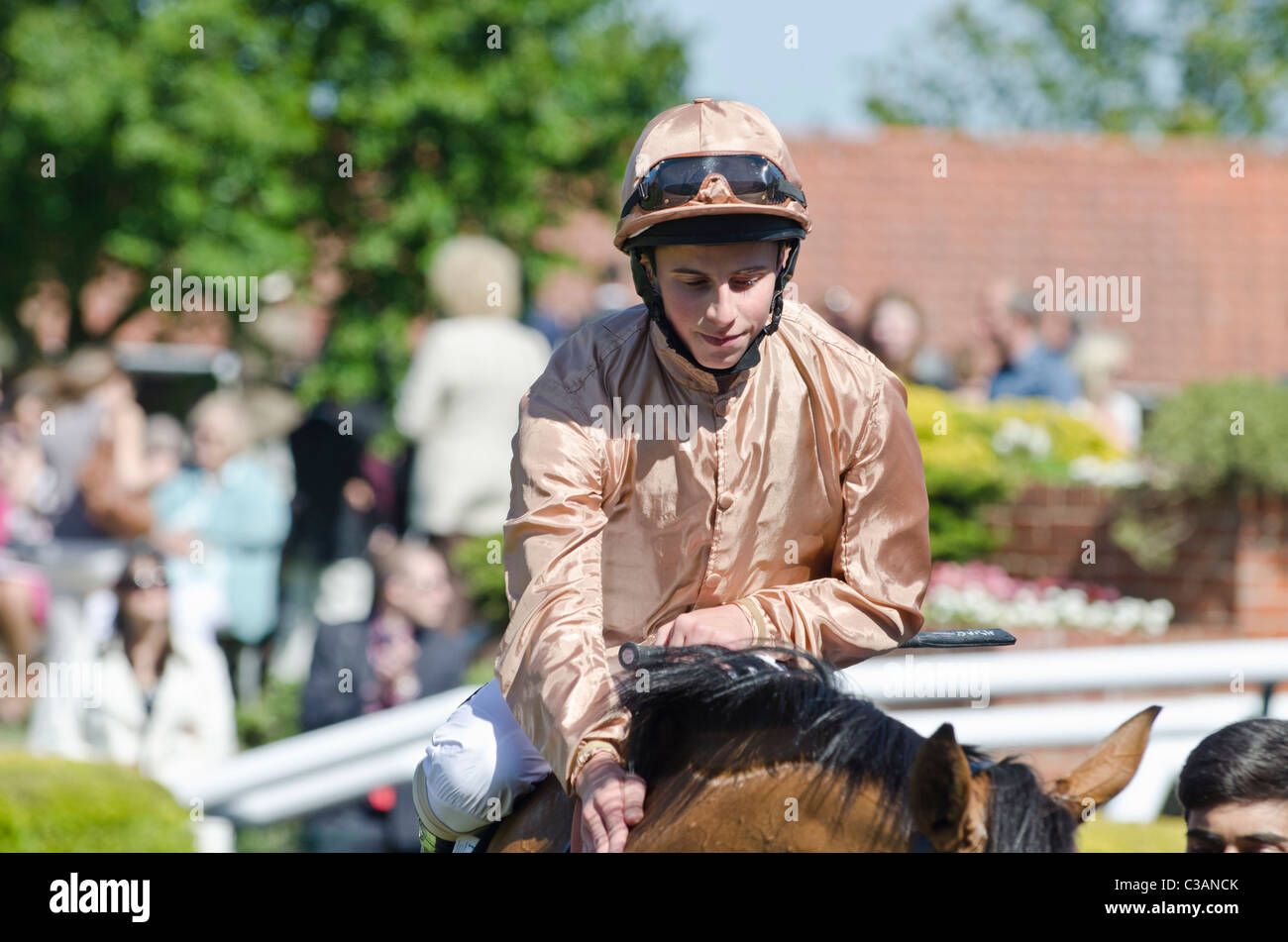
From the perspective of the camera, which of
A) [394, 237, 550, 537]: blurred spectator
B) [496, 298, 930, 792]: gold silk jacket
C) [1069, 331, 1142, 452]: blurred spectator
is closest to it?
[496, 298, 930, 792]: gold silk jacket

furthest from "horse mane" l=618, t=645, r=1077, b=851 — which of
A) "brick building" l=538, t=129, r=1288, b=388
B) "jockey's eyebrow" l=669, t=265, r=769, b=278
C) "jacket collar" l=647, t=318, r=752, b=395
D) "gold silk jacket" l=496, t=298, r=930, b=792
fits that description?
"brick building" l=538, t=129, r=1288, b=388

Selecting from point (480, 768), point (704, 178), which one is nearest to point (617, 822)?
point (480, 768)

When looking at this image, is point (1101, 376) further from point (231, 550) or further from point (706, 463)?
point (706, 463)

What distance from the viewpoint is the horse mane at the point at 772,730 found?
2.30 meters

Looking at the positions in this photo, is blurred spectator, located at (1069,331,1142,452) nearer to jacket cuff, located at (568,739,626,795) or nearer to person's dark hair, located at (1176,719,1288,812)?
person's dark hair, located at (1176,719,1288,812)

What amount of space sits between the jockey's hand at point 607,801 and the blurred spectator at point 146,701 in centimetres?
451

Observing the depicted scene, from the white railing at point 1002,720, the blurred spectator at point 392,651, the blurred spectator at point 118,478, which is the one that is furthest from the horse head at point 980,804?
the blurred spectator at point 118,478

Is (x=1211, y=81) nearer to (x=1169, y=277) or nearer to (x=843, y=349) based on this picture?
(x=1169, y=277)

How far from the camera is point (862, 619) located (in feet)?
9.45

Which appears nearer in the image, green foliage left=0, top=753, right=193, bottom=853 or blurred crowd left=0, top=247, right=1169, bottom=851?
green foliage left=0, top=753, right=193, bottom=853

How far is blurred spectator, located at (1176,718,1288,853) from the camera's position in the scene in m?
3.14

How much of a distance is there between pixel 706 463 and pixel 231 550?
5733 millimetres

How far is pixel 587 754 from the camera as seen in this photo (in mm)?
2600
